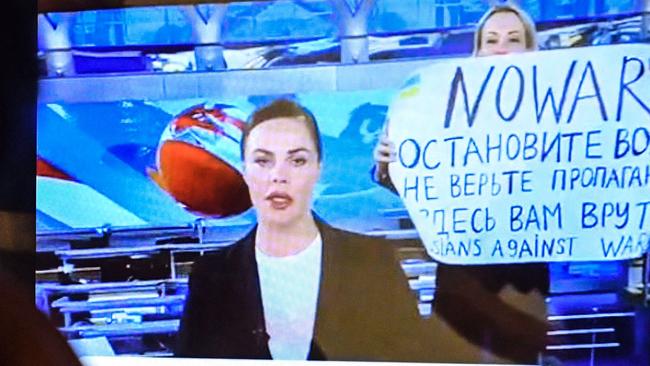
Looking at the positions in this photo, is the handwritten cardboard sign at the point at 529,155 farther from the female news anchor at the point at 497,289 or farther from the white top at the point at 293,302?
the white top at the point at 293,302

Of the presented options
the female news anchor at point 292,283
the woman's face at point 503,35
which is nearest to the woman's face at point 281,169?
the female news anchor at point 292,283

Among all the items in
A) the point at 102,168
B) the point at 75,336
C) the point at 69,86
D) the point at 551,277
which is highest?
the point at 69,86

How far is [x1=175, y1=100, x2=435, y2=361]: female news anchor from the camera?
43.2 inches

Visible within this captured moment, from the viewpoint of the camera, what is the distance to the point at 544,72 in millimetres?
1080

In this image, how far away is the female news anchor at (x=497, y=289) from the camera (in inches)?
42.1

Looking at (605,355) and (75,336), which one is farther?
(75,336)

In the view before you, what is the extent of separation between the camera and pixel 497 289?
3.54ft

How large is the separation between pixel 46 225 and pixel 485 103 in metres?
0.56

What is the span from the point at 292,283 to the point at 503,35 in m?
0.38

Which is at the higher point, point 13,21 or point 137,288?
point 13,21

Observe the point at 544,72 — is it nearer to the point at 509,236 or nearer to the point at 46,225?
the point at 509,236

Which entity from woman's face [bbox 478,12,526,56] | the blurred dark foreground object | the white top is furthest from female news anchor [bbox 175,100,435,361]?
the blurred dark foreground object

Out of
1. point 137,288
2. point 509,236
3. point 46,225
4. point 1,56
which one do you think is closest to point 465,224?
point 509,236

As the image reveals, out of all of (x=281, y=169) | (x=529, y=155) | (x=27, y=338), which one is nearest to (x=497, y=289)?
(x=529, y=155)
